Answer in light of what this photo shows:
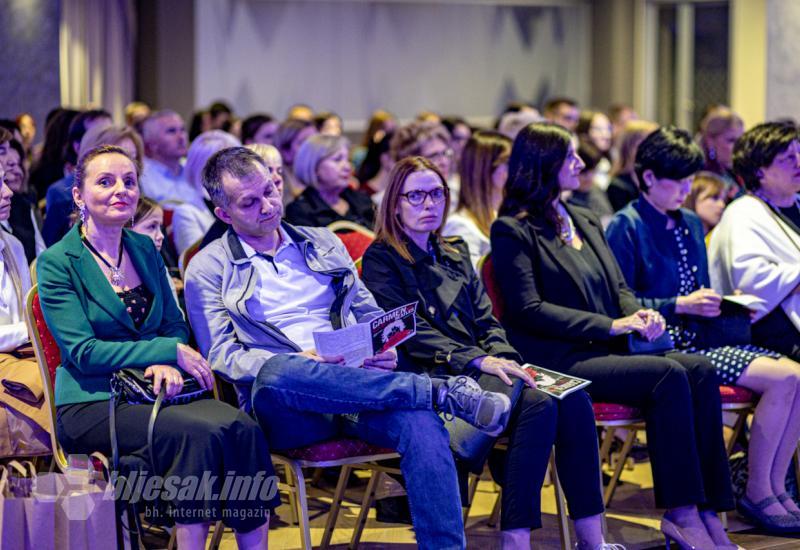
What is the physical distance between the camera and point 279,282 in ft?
12.0

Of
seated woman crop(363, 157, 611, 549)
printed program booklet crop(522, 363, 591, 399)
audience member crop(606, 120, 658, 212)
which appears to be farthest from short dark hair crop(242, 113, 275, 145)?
printed program booklet crop(522, 363, 591, 399)

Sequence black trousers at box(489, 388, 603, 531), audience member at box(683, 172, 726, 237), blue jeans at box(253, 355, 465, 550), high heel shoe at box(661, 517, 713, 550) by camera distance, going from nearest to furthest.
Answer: blue jeans at box(253, 355, 465, 550)
black trousers at box(489, 388, 603, 531)
high heel shoe at box(661, 517, 713, 550)
audience member at box(683, 172, 726, 237)

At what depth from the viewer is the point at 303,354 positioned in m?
3.47

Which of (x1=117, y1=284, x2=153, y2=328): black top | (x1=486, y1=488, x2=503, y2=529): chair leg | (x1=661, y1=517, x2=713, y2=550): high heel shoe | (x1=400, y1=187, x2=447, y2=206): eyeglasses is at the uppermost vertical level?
(x1=400, y1=187, x2=447, y2=206): eyeglasses

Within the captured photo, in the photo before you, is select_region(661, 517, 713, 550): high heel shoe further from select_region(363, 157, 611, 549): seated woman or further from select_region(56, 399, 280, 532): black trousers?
select_region(56, 399, 280, 532): black trousers

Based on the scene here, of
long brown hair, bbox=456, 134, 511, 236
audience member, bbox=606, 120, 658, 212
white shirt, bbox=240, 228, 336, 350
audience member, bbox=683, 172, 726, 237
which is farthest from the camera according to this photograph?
audience member, bbox=606, 120, 658, 212

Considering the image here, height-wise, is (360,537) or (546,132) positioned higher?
(546,132)

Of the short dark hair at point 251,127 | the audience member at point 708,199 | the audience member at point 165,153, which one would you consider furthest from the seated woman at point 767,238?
the short dark hair at point 251,127

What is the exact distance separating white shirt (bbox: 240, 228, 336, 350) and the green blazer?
298 millimetres

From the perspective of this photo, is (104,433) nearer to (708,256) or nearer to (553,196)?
(553,196)

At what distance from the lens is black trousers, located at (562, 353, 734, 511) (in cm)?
379

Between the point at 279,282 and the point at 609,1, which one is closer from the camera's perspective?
the point at 279,282

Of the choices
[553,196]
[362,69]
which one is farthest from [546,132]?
[362,69]

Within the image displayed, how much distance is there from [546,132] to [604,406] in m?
0.99
